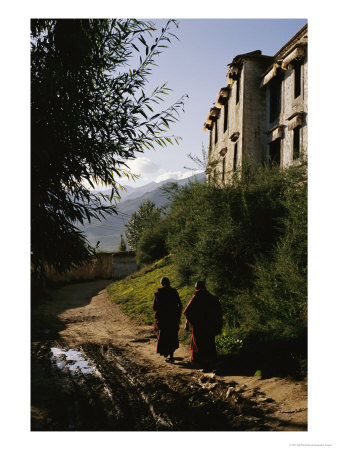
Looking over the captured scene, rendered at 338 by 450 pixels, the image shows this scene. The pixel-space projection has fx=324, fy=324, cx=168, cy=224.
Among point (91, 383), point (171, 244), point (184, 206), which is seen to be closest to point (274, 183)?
point (184, 206)

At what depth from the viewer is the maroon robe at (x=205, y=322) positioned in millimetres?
7082

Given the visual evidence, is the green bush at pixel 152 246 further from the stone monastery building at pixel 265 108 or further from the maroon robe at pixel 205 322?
the maroon robe at pixel 205 322

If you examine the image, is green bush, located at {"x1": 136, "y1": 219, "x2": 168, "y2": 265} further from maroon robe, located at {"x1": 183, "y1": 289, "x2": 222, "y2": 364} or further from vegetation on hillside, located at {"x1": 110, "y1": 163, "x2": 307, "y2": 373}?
maroon robe, located at {"x1": 183, "y1": 289, "x2": 222, "y2": 364}

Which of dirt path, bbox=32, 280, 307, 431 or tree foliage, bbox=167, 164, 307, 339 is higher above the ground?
tree foliage, bbox=167, 164, 307, 339

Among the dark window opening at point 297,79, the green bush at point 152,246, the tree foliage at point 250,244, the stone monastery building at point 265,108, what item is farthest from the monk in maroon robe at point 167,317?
the green bush at point 152,246

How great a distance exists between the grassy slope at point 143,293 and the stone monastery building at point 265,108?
195 inches

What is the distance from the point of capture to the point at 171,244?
12.3 metres

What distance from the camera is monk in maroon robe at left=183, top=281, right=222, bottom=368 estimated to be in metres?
7.08

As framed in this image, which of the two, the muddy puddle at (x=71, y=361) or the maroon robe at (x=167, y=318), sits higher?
the maroon robe at (x=167, y=318)

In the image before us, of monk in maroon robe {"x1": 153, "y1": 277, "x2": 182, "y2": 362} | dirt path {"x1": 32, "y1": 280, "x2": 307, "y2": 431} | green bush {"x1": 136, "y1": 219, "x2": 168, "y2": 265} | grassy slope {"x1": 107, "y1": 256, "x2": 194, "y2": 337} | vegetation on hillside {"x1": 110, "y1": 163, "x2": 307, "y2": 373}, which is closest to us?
dirt path {"x1": 32, "y1": 280, "x2": 307, "y2": 431}

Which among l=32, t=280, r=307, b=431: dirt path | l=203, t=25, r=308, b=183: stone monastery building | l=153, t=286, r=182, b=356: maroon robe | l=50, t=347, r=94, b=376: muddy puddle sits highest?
l=203, t=25, r=308, b=183: stone monastery building

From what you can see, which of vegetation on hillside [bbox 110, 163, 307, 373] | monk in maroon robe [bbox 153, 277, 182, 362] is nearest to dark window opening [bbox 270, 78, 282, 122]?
vegetation on hillside [bbox 110, 163, 307, 373]

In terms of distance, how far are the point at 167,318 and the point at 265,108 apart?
13.8 meters
